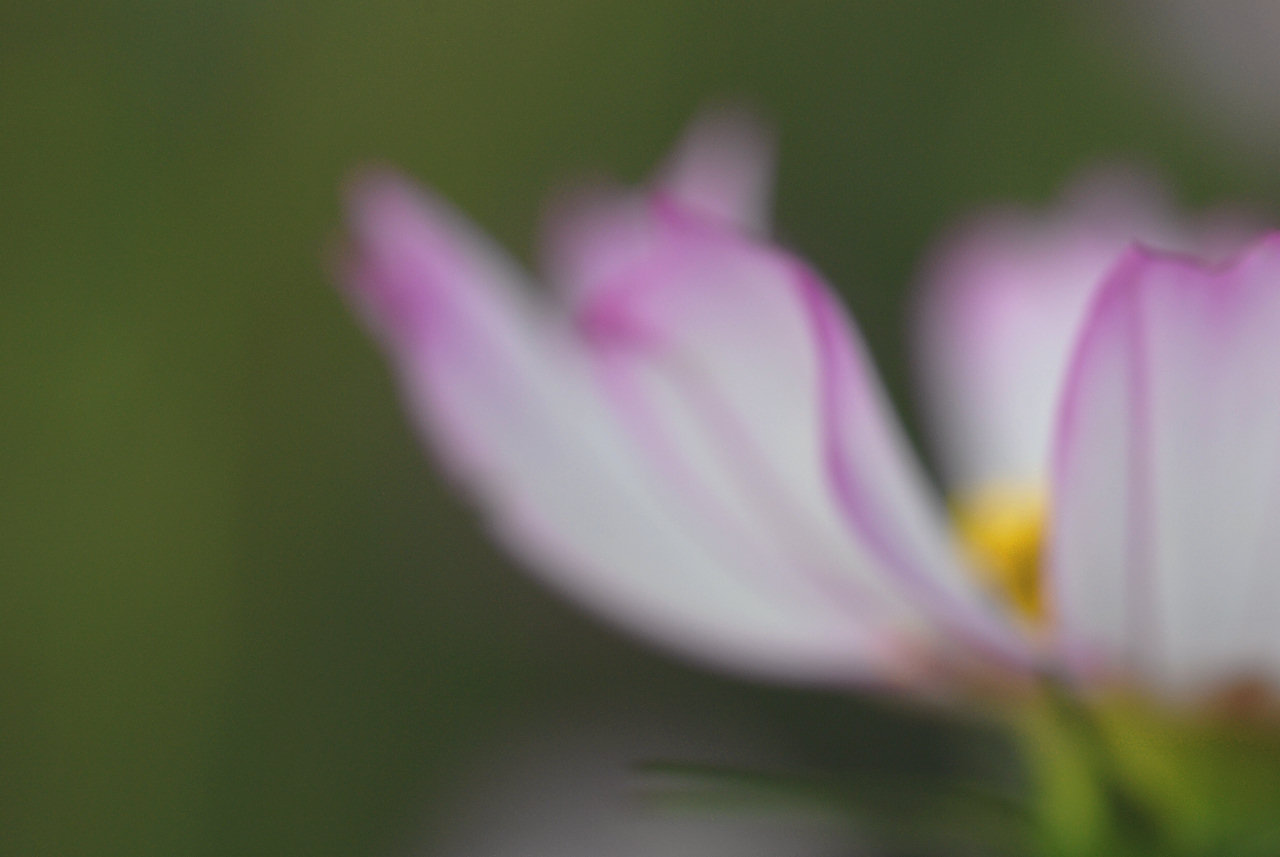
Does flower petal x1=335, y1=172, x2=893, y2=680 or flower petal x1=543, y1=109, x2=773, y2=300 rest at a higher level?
flower petal x1=543, y1=109, x2=773, y2=300

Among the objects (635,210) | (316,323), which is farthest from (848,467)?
(316,323)

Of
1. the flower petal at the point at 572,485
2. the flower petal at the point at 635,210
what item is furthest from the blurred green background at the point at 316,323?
the flower petal at the point at 572,485

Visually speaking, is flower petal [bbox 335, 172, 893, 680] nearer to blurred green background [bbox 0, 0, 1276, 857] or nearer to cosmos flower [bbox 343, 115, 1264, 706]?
cosmos flower [bbox 343, 115, 1264, 706]

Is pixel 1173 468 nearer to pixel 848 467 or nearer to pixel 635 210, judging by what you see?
pixel 848 467

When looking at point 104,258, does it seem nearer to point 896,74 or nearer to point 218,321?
point 218,321

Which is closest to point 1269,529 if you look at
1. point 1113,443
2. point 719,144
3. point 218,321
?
point 1113,443

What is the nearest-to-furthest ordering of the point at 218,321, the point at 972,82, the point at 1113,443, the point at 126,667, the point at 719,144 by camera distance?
the point at 1113,443, the point at 719,144, the point at 126,667, the point at 218,321, the point at 972,82

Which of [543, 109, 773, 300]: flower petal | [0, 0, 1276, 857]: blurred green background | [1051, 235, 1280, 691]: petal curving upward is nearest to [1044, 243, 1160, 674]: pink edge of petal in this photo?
[1051, 235, 1280, 691]: petal curving upward
